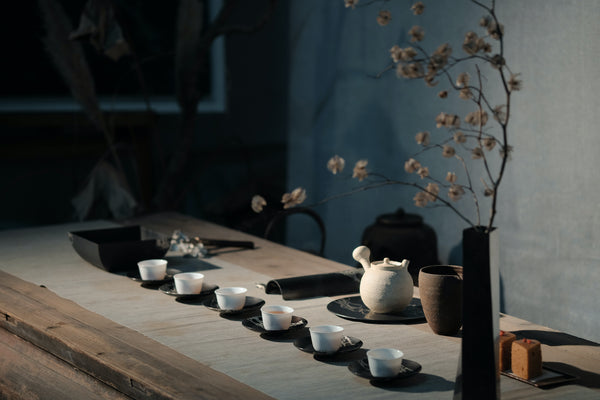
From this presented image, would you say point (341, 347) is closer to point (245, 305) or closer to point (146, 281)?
point (245, 305)

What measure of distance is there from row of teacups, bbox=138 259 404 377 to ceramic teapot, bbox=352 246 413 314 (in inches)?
7.9

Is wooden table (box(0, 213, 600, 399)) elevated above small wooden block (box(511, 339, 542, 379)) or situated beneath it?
situated beneath

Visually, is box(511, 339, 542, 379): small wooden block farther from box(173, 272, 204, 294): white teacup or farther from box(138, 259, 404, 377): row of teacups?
box(173, 272, 204, 294): white teacup

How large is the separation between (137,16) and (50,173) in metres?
1.10

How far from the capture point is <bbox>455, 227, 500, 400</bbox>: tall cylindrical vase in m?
1.17

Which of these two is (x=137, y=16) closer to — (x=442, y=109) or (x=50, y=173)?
(x=50, y=173)

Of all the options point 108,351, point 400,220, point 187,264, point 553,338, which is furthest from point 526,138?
point 108,351

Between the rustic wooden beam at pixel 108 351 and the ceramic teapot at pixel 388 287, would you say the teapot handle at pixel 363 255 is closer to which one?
the ceramic teapot at pixel 388 287

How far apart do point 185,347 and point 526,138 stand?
1941mm

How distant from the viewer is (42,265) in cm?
229

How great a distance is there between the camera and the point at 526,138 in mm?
3023

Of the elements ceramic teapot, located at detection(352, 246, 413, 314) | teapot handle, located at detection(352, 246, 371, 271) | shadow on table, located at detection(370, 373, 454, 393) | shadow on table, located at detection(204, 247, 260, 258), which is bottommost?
shadow on table, located at detection(370, 373, 454, 393)

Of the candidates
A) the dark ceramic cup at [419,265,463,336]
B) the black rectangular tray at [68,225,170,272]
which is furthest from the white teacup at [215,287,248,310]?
the black rectangular tray at [68,225,170,272]

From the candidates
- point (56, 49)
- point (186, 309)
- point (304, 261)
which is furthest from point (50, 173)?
point (186, 309)
